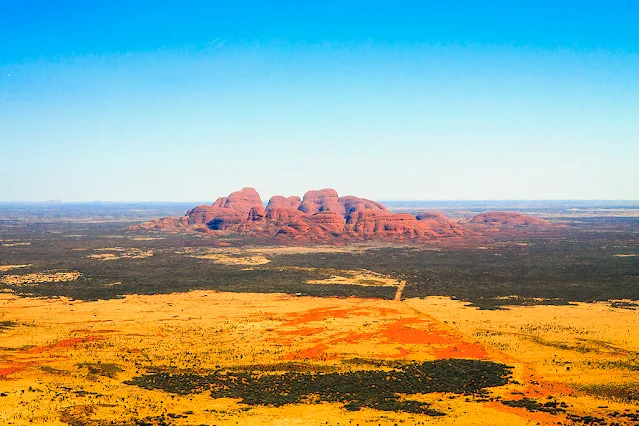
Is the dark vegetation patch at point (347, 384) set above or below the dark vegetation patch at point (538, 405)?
below

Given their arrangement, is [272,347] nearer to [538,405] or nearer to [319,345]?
[319,345]

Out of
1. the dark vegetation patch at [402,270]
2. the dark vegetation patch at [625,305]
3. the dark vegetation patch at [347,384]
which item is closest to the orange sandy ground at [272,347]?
the dark vegetation patch at [347,384]

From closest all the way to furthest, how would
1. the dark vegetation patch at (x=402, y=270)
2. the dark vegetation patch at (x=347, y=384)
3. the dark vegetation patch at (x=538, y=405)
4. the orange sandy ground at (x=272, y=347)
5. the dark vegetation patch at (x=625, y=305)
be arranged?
the orange sandy ground at (x=272, y=347) < the dark vegetation patch at (x=538, y=405) < the dark vegetation patch at (x=347, y=384) < the dark vegetation patch at (x=625, y=305) < the dark vegetation patch at (x=402, y=270)

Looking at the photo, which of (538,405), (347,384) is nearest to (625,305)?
(538,405)

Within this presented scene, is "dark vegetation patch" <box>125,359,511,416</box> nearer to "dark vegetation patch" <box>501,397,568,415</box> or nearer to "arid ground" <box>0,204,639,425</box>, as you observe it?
"arid ground" <box>0,204,639,425</box>

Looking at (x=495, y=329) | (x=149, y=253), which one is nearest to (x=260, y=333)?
(x=495, y=329)

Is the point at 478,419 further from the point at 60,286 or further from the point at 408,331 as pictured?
the point at 60,286

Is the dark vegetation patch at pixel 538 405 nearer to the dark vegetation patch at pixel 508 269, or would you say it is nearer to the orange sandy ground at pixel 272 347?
the orange sandy ground at pixel 272 347

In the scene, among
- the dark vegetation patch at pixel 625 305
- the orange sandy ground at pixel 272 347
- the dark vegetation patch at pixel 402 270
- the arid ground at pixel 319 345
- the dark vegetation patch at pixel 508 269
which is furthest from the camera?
the dark vegetation patch at pixel 402 270
